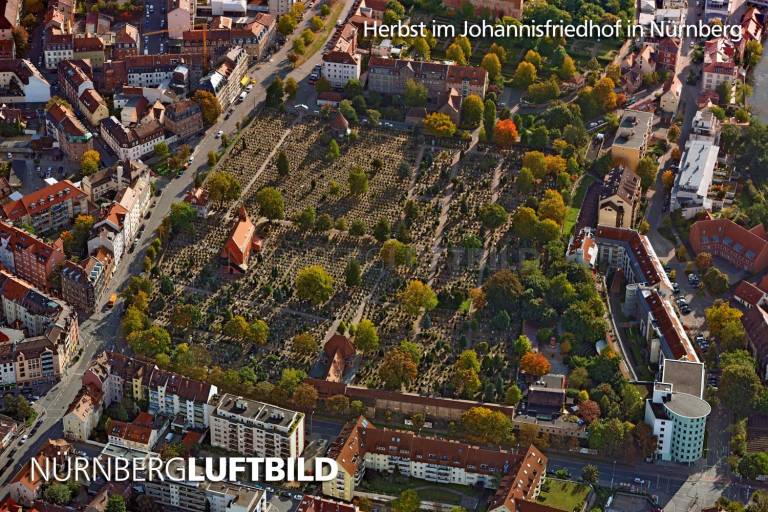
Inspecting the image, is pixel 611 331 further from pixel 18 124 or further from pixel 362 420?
pixel 18 124

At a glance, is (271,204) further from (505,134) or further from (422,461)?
(422,461)

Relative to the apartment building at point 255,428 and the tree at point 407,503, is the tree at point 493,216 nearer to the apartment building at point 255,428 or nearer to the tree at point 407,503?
the apartment building at point 255,428

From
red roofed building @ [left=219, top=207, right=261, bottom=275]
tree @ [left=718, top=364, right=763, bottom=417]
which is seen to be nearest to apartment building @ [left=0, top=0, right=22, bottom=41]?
red roofed building @ [left=219, top=207, right=261, bottom=275]

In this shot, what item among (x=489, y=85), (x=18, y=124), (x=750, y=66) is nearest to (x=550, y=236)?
(x=489, y=85)

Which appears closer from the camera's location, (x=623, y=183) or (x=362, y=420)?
(x=362, y=420)

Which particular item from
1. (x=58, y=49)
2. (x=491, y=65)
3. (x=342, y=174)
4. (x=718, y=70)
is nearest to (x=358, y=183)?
(x=342, y=174)

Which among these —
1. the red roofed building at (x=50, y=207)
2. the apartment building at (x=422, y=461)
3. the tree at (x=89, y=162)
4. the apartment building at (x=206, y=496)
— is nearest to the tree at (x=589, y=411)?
the apartment building at (x=422, y=461)

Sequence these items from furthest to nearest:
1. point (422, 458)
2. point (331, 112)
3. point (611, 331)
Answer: point (331, 112), point (611, 331), point (422, 458)

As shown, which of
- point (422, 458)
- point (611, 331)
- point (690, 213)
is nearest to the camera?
point (422, 458)
